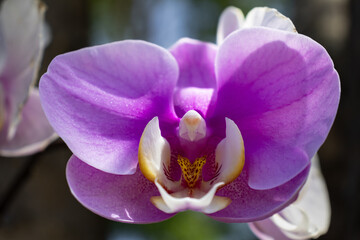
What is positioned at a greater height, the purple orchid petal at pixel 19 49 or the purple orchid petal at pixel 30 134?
the purple orchid petal at pixel 19 49

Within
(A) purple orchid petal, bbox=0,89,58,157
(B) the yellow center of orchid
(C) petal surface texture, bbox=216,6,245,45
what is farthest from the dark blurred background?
(B) the yellow center of orchid

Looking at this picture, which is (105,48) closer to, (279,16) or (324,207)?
(279,16)

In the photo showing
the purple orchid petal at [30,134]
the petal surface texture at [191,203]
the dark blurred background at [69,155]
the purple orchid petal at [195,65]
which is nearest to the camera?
the petal surface texture at [191,203]

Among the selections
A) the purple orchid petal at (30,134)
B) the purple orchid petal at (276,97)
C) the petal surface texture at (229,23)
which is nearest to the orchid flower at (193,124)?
the purple orchid petal at (276,97)

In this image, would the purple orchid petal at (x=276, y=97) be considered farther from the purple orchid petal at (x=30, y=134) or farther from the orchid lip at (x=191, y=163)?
the purple orchid petal at (x=30, y=134)

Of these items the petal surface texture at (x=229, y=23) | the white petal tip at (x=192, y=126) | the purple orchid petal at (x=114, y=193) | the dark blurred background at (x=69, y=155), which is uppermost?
the petal surface texture at (x=229, y=23)

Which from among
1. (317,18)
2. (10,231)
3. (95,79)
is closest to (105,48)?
(95,79)

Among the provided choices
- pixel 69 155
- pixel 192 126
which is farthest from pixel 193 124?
pixel 69 155
